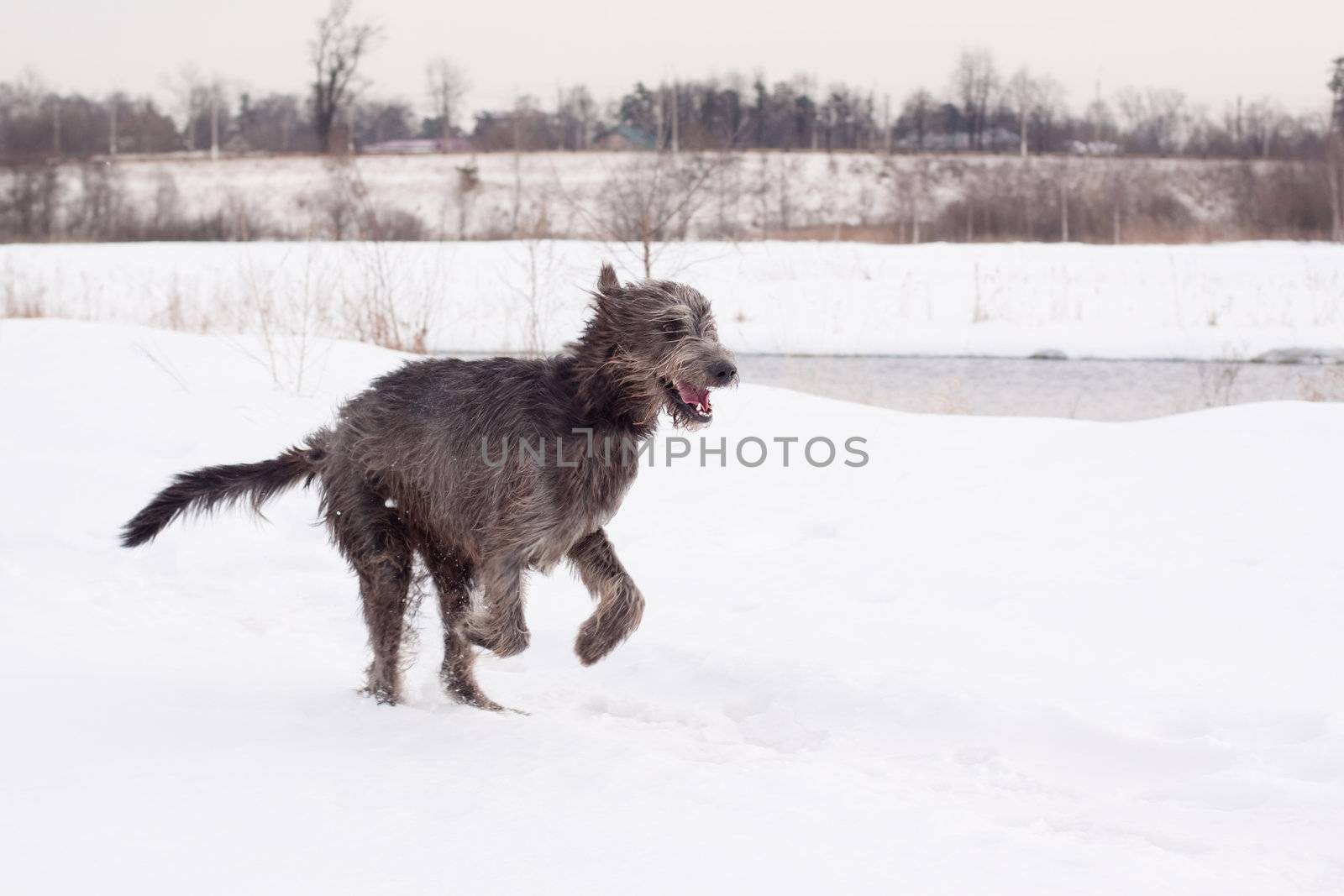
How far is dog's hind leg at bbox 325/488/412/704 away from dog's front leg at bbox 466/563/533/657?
1.31 ft

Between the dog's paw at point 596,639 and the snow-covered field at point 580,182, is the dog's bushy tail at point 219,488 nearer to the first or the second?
the dog's paw at point 596,639

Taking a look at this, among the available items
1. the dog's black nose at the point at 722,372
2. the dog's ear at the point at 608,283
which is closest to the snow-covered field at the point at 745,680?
the dog's black nose at the point at 722,372

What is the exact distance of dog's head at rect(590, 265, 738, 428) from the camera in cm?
407

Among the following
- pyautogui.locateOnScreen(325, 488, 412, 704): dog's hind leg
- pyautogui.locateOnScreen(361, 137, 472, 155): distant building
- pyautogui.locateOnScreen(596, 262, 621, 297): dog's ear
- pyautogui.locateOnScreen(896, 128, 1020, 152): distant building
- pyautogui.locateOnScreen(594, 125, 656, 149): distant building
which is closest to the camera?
pyautogui.locateOnScreen(596, 262, 621, 297): dog's ear

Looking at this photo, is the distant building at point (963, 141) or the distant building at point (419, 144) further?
the distant building at point (419, 144)

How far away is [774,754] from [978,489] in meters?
3.48

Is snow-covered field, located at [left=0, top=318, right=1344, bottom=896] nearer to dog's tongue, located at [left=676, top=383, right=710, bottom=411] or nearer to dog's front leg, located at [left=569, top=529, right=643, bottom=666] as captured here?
dog's front leg, located at [left=569, top=529, right=643, bottom=666]

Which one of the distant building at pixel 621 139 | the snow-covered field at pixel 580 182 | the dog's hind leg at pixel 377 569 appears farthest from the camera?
the distant building at pixel 621 139

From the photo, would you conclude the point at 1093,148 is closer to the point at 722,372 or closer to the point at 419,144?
the point at 419,144

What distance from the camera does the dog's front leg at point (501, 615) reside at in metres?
4.21

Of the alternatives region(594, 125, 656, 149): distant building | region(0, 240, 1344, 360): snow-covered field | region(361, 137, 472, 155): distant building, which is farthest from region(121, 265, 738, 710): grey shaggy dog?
region(361, 137, 472, 155): distant building

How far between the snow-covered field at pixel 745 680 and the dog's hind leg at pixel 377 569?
0.58ft

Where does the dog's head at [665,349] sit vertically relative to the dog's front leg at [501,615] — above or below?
above

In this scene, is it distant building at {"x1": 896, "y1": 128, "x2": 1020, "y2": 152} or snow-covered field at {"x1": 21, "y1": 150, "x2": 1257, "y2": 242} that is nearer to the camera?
snow-covered field at {"x1": 21, "y1": 150, "x2": 1257, "y2": 242}
